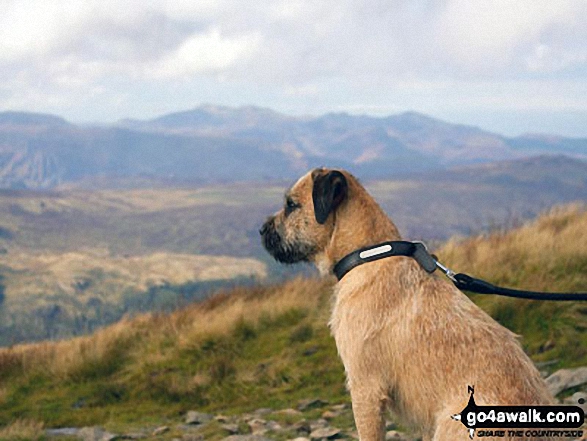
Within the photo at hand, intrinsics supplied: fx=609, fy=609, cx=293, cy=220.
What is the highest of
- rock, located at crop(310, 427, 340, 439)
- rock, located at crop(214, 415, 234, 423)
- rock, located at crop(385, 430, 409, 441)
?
rock, located at crop(385, 430, 409, 441)

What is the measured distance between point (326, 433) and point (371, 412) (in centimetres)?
299

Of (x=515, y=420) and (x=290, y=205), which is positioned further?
(x=290, y=205)

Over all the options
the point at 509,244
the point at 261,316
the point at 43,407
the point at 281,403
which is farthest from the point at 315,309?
the point at 43,407

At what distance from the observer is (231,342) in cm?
1134

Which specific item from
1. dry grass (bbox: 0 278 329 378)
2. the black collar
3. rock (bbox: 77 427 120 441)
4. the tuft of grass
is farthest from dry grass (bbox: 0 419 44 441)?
the tuft of grass

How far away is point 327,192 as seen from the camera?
4918 mm

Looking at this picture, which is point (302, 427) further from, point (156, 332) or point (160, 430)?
point (156, 332)

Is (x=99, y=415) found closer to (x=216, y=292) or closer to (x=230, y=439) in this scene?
(x=230, y=439)

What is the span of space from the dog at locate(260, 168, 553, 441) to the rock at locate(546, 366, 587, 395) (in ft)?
10.6

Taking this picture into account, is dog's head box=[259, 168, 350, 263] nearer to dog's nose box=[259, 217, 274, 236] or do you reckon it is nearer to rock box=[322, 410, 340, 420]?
dog's nose box=[259, 217, 274, 236]

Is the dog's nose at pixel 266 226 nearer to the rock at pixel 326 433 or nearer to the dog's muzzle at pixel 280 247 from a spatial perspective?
the dog's muzzle at pixel 280 247

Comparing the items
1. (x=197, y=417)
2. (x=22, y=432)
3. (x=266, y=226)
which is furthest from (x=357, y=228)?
(x=22, y=432)

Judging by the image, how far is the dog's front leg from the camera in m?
4.17

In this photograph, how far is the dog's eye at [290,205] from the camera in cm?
533
